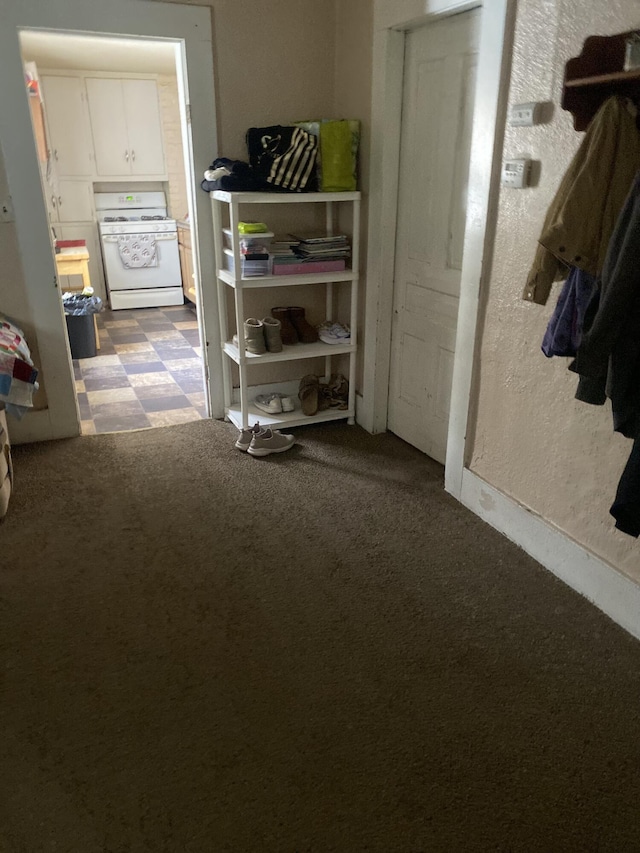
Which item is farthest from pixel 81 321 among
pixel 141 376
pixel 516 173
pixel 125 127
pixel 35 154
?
pixel 516 173

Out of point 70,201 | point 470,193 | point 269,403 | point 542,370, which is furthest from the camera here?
point 70,201

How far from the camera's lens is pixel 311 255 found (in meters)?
3.11

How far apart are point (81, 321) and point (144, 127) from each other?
8.94ft

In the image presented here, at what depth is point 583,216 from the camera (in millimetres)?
1637

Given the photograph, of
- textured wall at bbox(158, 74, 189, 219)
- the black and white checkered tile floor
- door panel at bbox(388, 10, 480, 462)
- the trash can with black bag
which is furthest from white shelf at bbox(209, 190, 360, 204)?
textured wall at bbox(158, 74, 189, 219)

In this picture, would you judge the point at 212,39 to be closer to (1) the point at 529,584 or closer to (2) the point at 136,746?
(1) the point at 529,584

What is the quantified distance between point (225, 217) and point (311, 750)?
2.67 meters

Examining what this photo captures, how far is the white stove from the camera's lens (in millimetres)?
6211

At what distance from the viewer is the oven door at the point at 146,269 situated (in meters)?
6.20

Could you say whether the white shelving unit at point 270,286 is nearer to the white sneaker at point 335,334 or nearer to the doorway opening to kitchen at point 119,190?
the white sneaker at point 335,334

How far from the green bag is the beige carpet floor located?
149cm

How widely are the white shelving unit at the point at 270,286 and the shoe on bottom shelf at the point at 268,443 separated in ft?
0.43

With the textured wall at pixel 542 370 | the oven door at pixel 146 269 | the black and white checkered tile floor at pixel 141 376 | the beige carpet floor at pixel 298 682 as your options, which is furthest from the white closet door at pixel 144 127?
the textured wall at pixel 542 370

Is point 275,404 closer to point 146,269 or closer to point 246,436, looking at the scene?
point 246,436
